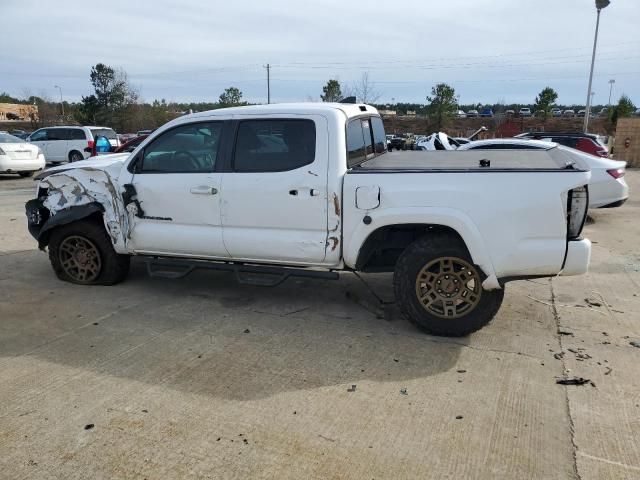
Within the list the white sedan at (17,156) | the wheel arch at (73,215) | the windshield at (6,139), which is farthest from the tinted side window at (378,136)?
the windshield at (6,139)

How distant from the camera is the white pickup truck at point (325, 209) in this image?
3.89 m

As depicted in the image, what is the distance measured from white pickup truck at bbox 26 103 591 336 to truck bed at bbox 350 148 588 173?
18mm

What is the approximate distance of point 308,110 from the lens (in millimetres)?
4551

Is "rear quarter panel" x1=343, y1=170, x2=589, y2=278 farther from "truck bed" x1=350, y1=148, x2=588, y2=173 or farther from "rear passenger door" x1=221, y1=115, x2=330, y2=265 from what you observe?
"rear passenger door" x1=221, y1=115, x2=330, y2=265

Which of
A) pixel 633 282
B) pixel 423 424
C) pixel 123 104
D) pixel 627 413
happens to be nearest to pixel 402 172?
pixel 423 424

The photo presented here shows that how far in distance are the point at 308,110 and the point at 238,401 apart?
253 cm

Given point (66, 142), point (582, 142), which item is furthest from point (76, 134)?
point (582, 142)

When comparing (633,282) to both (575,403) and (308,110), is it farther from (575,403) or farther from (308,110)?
(308,110)

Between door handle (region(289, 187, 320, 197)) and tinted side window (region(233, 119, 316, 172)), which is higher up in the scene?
tinted side window (region(233, 119, 316, 172))

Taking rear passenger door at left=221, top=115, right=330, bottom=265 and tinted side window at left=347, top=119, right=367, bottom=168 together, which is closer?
rear passenger door at left=221, top=115, right=330, bottom=265

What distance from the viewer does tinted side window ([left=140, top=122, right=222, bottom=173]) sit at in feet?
15.9

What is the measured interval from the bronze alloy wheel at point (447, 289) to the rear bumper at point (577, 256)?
679 mm

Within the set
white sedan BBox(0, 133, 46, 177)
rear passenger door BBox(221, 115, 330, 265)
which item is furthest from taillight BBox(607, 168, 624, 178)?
white sedan BBox(0, 133, 46, 177)

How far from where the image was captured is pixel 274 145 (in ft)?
15.1
